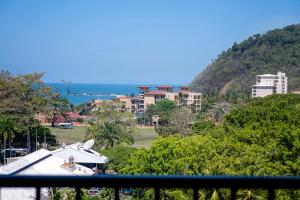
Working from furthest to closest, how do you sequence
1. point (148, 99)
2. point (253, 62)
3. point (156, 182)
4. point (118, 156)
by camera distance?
point (253, 62) < point (148, 99) < point (118, 156) < point (156, 182)

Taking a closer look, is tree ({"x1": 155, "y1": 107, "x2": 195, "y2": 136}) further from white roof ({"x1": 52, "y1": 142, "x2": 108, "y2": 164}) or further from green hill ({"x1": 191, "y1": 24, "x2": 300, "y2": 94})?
green hill ({"x1": 191, "y1": 24, "x2": 300, "y2": 94})

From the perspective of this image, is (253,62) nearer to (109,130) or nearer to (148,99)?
(148,99)

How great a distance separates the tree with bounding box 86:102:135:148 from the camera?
38000 millimetres

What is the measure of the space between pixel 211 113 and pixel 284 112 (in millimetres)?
37289

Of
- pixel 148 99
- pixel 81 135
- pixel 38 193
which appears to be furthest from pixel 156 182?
pixel 148 99

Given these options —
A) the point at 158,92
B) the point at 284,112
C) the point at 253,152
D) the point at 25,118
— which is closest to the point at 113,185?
the point at 253,152

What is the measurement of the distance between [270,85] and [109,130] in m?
56.9

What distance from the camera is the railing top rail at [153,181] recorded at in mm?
1823

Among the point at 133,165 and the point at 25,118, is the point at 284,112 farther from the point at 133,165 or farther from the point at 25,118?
the point at 25,118

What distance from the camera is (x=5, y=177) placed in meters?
1.82

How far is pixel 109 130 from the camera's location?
37.8m

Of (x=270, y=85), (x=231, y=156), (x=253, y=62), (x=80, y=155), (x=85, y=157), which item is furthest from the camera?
(x=253, y=62)

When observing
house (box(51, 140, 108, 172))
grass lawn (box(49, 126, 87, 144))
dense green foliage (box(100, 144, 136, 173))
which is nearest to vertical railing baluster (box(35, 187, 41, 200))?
dense green foliage (box(100, 144, 136, 173))

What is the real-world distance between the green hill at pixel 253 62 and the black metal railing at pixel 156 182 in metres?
97.3
